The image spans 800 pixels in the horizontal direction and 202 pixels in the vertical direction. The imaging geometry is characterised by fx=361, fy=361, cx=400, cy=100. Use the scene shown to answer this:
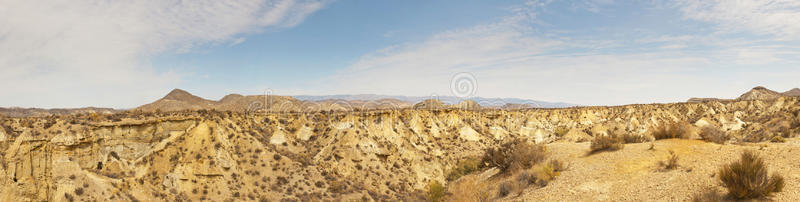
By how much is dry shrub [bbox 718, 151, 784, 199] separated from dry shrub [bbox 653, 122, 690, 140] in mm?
7522

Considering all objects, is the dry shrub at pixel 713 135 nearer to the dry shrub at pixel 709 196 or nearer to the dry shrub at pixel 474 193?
the dry shrub at pixel 709 196

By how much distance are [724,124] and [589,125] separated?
20.8 metres

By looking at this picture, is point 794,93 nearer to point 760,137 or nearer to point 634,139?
point 760,137

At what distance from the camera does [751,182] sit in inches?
300

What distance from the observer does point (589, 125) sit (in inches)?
2200

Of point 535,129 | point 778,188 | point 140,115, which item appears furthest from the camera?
point 535,129

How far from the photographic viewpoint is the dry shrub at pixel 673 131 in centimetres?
1473

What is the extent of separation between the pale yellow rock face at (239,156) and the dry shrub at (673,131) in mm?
2504

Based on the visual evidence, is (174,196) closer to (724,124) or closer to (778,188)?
(778,188)

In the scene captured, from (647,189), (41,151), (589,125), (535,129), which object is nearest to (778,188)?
(647,189)

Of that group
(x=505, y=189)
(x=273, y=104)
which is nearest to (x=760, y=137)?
(x=505, y=189)

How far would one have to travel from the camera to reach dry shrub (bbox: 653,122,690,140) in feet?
48.3

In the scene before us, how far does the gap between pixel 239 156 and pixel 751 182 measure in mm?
24592

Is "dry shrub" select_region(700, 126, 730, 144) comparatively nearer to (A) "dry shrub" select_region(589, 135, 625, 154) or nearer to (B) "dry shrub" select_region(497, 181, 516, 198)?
(A) "dry shrub" select_region(589, 135, 625, 154)
